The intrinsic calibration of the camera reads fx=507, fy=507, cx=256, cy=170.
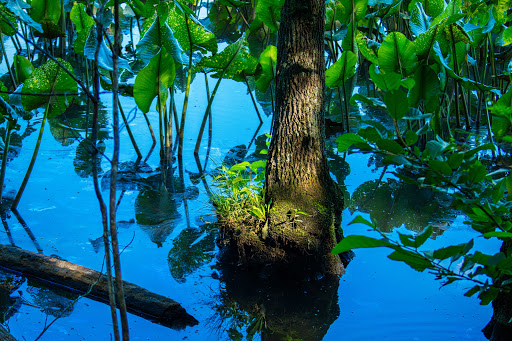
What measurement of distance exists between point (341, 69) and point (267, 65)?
70 cm

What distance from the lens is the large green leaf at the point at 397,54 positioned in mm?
3170

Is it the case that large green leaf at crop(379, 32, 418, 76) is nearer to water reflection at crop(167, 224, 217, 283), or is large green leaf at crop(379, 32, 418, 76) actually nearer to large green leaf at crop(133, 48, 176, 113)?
large green leaf at crop(133, 48, 176, 113)

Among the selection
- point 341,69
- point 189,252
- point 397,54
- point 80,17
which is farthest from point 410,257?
point 80,17

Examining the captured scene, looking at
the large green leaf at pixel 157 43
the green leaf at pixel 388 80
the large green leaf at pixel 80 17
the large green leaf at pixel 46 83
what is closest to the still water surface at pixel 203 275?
the large green leaf at pixel 46 83

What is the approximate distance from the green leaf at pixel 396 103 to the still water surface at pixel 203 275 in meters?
1.17

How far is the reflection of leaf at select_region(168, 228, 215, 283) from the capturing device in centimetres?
257

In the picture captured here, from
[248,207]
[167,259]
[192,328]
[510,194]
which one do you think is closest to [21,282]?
[167,259]

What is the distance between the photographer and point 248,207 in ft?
Result: 8.68

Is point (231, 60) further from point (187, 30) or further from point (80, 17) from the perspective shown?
point (80, 17)

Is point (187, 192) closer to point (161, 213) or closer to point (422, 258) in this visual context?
point (161, 213)

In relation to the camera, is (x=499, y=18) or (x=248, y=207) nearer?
(x=248, y=207)

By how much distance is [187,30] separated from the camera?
354 cm

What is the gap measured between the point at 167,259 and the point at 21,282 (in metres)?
0.70

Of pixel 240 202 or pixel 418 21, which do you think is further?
pixel 418 21
